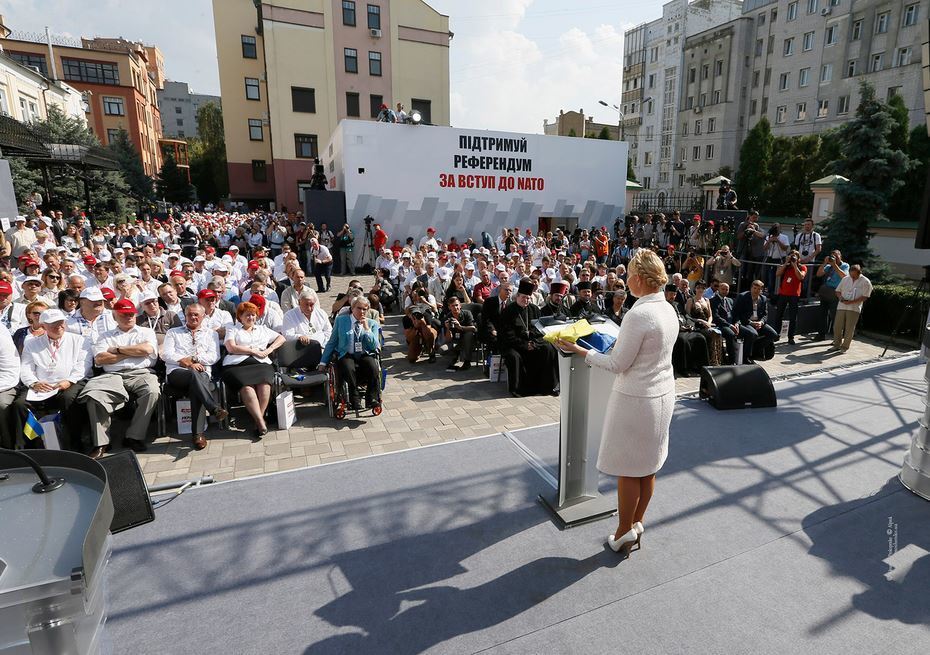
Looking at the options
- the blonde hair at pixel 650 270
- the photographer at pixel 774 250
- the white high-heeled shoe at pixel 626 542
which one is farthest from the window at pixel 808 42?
the white high-heeled shoe at pixel 626 542

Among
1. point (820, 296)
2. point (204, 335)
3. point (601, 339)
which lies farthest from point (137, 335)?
point (820, 296)

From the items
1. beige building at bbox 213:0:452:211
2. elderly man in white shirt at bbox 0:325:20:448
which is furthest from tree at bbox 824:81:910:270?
beige building at bbox 213:0:452:211

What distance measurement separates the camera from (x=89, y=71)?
47.8 m

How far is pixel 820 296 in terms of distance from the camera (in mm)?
9820

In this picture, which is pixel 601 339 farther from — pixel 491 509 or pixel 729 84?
pixel 729 84

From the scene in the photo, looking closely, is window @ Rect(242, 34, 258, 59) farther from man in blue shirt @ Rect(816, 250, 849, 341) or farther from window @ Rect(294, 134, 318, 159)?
man in blue shirt @ Rect(816, 250, 849, 341)

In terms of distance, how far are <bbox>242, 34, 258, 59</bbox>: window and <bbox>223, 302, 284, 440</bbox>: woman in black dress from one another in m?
39.5

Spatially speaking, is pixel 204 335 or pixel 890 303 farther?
pixel 890 303

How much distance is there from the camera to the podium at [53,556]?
3.71 ft

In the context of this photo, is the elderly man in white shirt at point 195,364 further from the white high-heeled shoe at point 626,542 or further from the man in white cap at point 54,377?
the white high-heeled shoe at point 626,542

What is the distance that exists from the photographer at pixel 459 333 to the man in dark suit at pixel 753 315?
442cm

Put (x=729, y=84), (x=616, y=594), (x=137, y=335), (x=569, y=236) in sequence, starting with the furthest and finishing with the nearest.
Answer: (x=729, y=84) → (x=569, y=236) → (x=137, y=335) → (x=616, y=594)

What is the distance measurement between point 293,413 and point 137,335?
5.95 ft

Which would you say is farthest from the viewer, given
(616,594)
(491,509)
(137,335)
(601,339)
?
(137,335)
